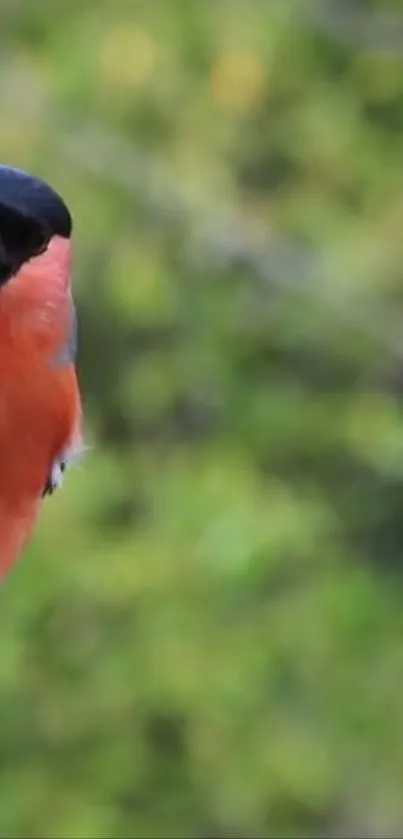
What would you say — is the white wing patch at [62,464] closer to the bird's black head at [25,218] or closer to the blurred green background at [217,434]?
the bird's black head at [25,218]

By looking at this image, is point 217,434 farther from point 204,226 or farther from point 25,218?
point 25,218

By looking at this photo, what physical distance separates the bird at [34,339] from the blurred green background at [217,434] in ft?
2.13

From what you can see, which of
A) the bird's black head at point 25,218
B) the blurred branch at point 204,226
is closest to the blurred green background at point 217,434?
the blurred branch at point 204,226

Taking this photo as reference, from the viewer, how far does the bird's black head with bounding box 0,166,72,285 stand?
20.5 inches

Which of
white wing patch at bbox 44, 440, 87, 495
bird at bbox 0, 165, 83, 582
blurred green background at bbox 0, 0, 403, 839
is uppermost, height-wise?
bird at bbox 0, 165, 83, 582

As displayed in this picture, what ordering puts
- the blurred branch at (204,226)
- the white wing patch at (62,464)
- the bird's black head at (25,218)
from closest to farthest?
1. the bird's black head at (25,218)
2. the white wing patch at (62,464)
3. the blurred branch at (204,226)

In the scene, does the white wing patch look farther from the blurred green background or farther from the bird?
the blurred green background

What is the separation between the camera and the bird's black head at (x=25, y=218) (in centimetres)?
52

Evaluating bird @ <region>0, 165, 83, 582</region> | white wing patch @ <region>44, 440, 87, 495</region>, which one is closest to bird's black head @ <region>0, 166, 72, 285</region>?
bird @ <region>0, 165, 83, 582</region>

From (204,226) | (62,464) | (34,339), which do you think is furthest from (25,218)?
(204,226)

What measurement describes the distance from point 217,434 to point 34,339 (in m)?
1.00

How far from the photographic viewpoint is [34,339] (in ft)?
1.83

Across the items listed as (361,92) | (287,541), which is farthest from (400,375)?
(287,541)

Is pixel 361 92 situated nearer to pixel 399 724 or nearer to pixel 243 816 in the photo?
pixel 399 724
